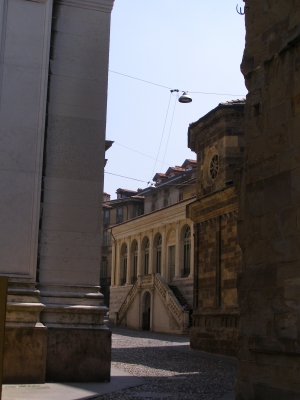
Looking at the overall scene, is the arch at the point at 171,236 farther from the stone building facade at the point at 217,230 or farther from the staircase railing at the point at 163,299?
the stone building facade at the point at 217,230

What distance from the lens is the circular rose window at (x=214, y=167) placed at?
968 inches

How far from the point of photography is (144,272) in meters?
50.3

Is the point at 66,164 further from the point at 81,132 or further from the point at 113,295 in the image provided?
the point at 113,295

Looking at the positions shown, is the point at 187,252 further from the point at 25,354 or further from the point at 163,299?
the point at 25,354

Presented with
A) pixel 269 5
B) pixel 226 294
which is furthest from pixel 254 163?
pixel 226 294

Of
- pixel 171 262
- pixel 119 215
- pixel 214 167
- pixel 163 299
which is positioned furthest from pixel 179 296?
pixel 119 215

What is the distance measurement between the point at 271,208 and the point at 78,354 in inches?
179

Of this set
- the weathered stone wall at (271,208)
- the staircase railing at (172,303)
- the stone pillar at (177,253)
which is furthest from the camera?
the stone pillar at (177,253)

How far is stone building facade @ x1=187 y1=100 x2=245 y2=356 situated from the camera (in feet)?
73.8

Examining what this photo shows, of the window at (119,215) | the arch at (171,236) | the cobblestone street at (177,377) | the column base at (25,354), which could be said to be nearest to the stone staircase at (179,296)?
the arch at (171,236)

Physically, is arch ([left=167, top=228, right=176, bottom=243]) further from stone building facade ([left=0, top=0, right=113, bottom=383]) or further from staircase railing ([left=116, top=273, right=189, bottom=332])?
stone building facade ([left=0, top=0, right=113, bottom=383])

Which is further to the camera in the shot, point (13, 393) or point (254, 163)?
point (13, 393)

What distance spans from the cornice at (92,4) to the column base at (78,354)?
5.73 metres

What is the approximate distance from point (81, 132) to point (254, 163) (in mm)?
4360
